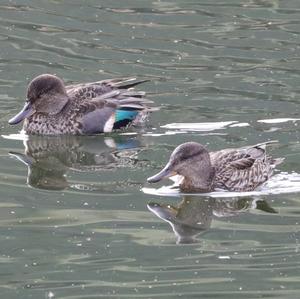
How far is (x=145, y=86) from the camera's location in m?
18.2

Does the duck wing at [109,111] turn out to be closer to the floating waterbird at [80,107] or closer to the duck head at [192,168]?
the floating waterbird at [80,107]

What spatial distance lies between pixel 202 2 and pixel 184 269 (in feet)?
35.7

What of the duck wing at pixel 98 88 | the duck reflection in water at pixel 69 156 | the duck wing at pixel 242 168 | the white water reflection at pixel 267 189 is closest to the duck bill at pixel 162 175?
the white water reflection at pixel 267 189

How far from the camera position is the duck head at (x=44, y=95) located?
16906mm

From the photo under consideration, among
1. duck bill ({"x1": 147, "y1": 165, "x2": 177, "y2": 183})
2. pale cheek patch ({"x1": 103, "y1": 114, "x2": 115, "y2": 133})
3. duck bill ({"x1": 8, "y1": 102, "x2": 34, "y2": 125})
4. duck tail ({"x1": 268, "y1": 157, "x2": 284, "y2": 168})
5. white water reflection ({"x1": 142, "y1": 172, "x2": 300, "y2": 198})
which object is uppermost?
duck bill ({"x1": 147, "y1": 165, "x2": 177, "y2": 183})

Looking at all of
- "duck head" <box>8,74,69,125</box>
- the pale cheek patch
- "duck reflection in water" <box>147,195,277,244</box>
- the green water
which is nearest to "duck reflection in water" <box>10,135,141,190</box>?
the green water

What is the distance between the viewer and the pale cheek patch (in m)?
16.7

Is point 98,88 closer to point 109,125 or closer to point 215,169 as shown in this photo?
point 109,125

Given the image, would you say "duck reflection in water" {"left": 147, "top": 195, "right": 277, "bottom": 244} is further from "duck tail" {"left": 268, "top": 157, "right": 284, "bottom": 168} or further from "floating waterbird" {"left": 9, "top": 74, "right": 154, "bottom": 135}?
"floating waterbird" {"left": 9, "top": 74, "right": 154, "bottom": 135}

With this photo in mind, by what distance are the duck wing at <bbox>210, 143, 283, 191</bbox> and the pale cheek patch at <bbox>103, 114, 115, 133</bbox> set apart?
239 cm

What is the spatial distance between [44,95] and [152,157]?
2.38 meters

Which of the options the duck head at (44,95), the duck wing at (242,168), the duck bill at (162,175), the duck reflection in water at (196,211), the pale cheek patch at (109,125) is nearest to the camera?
the duck reflection in water at (196,211)

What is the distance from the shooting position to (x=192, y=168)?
46.0ft

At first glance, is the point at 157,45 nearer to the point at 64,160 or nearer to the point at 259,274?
the point at 64,160
